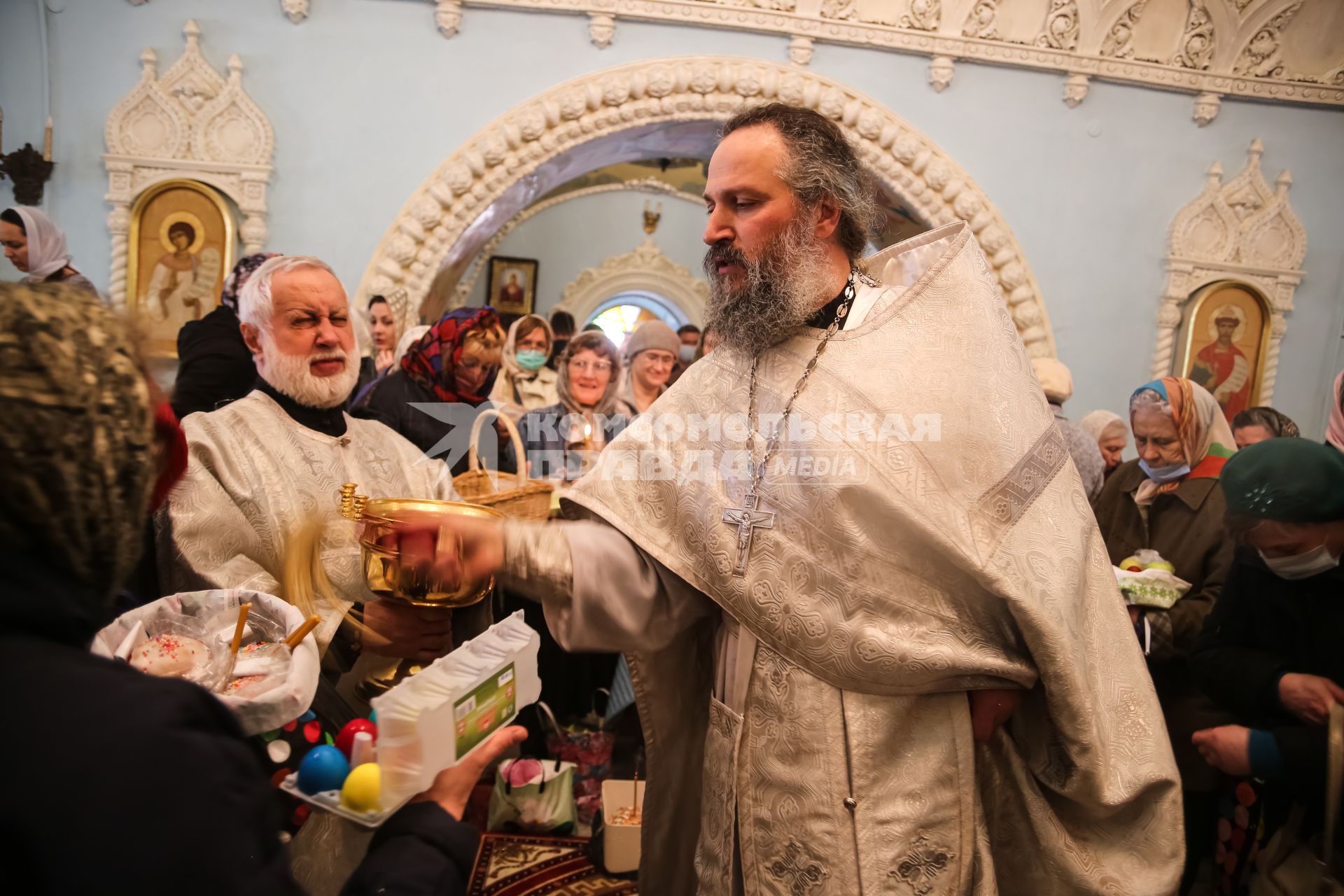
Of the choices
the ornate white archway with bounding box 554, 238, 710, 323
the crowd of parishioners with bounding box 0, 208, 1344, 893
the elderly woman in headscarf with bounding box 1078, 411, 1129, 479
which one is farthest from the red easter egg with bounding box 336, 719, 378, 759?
the ornate white archway with bounding box 554, 238, 710, 323

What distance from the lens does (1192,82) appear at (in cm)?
681

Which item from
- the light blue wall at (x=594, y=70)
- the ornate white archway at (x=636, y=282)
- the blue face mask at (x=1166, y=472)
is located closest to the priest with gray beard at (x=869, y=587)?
the blue face mask at (x=1166, y=472)

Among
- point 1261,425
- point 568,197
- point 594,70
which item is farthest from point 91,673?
point 568,197

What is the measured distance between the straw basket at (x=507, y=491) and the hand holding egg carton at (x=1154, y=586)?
1.82 metres

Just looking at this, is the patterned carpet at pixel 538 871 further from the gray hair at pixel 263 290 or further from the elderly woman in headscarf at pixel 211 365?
the gray hair at pixel 263 290

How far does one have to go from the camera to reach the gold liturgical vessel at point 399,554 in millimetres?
1566

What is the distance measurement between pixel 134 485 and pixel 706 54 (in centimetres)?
650

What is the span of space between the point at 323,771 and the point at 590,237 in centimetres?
1226

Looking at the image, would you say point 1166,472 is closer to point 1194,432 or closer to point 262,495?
point 1194,432

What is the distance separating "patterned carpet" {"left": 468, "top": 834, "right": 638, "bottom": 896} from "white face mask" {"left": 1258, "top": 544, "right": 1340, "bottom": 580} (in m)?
2.29

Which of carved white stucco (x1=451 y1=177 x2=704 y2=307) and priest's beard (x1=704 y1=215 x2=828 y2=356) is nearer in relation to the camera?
priest's beard (x1=704 y1=215 x2=828 y2=356)

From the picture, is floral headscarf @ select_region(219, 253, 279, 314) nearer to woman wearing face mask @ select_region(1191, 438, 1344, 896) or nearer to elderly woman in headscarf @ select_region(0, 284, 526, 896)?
elderly woman in headscarf @ select_region(0, 284, 526, 896)

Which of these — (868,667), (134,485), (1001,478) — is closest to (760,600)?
(868,667)

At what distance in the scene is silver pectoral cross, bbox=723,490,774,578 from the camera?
5.43 ft
